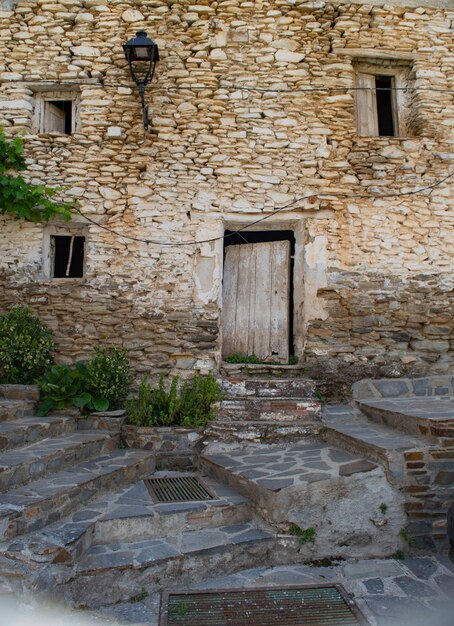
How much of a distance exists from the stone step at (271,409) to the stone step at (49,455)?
130cm

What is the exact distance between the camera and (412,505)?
3936 mm

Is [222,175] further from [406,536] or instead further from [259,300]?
[406,536]

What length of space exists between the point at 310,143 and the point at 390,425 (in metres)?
3.65

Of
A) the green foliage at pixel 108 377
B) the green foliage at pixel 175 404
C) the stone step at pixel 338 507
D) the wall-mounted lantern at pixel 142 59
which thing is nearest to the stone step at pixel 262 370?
the green foliage at pixel 175 404

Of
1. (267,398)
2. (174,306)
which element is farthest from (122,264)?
(267,398)

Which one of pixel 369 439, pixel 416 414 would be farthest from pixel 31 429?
pixel 416 414

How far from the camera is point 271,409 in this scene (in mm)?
5566

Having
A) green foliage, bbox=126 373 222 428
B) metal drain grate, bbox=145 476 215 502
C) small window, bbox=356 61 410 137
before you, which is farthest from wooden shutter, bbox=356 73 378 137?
metal drain grate, bbox=145 476 215 502

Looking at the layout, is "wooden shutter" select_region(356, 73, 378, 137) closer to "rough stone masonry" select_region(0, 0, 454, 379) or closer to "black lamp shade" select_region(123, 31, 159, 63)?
"rough stone masonry" select_region(0, 0, 454, 379)

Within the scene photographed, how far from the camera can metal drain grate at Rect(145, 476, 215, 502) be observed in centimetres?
425

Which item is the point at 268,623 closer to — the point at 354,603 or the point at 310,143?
the point at 354,603

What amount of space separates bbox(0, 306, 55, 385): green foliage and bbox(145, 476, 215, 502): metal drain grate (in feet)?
6.60

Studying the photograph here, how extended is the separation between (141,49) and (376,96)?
328 cm

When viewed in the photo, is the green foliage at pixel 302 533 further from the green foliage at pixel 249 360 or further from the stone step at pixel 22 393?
the stone step at pixel 22 393
